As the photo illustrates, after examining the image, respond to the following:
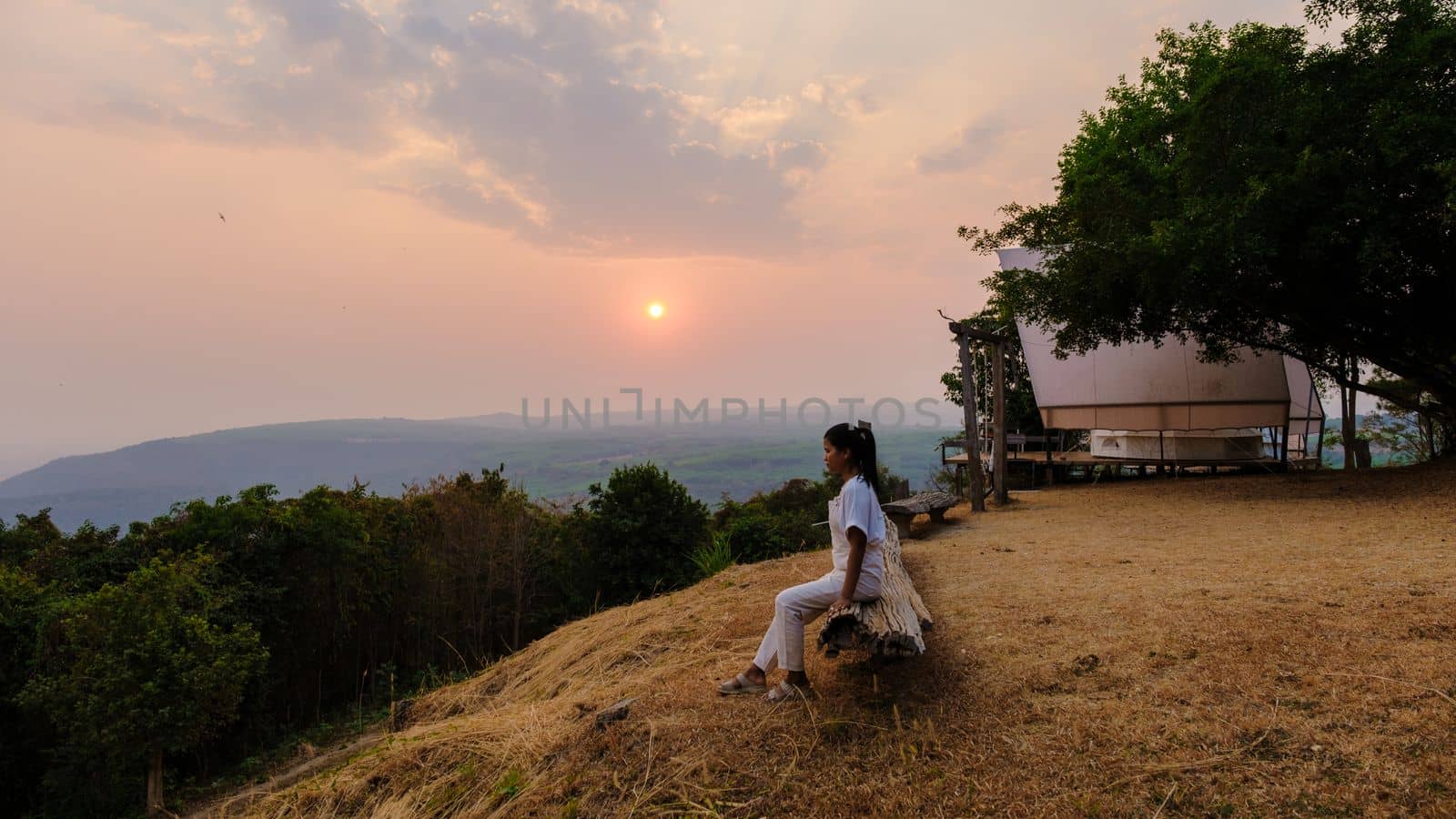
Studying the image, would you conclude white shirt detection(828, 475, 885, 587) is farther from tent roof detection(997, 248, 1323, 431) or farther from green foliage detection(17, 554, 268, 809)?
tent roof detection(997, 248, 1323, 431)

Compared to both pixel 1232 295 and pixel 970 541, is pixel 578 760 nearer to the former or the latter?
pixel 970 541

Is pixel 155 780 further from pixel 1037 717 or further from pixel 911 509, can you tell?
pixel 1037 717

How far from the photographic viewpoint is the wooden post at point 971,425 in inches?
525

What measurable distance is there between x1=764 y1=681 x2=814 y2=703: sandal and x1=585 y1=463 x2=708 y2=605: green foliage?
40.3ft

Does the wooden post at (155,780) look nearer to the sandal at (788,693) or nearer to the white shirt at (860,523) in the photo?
the sandal at (788,693)

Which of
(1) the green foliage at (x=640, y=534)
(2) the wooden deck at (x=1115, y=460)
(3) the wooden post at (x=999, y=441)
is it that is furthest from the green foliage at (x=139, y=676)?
(2) the wooden deck at (x=1115, y=460)

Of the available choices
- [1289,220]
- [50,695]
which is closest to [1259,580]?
[1289,220]

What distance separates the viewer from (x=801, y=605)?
12.5 ft

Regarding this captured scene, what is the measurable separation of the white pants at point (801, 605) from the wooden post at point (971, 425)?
10275 mm

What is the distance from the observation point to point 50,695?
12922 mm

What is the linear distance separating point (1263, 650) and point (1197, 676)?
22.4 inches

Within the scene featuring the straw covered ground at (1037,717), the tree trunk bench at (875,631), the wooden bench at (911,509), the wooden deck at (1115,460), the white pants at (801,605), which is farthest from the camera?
the wooden deck at (1115,460)

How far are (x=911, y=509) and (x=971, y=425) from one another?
366 centimetres

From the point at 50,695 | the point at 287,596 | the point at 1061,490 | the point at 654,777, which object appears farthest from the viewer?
the point at 287,596
